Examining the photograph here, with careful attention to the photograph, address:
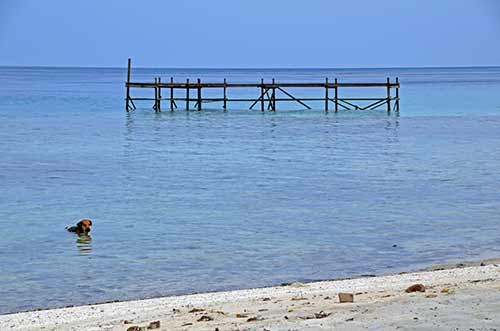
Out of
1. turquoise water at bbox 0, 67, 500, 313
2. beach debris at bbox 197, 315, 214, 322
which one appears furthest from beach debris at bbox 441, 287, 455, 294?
turquoise water at bbox 0, 67, 500, 313

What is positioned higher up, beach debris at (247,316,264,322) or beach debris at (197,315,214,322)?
beach debris at (247,316,264,322)

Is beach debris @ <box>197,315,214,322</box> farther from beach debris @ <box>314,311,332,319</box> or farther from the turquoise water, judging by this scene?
the turquoise water

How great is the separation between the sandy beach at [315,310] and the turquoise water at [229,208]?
1396 millimetres

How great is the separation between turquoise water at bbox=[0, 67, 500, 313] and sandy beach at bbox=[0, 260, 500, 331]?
1396mm

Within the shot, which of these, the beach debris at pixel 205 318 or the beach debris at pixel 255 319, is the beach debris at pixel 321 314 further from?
the beach debris at pixel 205 318

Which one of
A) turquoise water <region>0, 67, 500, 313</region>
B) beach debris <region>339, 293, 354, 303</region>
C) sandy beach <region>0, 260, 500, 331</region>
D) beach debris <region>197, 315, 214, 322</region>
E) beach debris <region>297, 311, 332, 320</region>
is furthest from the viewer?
turquoise water <region>0, 67, 500, 313</region>

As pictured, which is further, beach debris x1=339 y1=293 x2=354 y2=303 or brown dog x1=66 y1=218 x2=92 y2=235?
brown dog x1=66 y1=218 x2=92 y2=235

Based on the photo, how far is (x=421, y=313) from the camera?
293 inches

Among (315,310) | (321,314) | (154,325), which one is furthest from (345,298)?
(154,325)

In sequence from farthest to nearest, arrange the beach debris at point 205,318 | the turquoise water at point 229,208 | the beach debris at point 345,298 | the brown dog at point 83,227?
1. the brown dog at point 83,227
2. the turquoise water at point 229,208
3. the beach debris at point 345,298
4. the beach debris at point 205,318

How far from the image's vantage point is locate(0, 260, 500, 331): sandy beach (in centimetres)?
723

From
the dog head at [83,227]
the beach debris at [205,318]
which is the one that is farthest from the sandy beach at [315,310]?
the dog head at [83,227]

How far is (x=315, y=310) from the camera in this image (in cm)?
812

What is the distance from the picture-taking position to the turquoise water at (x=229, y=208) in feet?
41.0
